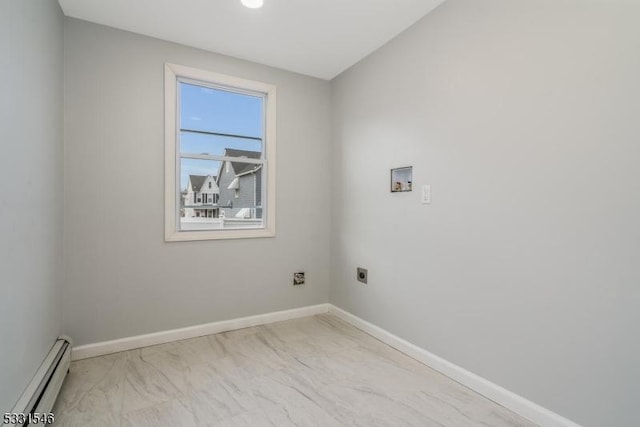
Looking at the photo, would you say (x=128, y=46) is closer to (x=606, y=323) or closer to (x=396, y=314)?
(x=396, y=314)

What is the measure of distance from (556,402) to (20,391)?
2614 mm

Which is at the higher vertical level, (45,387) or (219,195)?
(219,195)

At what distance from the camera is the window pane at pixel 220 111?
2660 mm

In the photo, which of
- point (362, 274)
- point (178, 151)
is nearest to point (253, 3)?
point (178, 151)

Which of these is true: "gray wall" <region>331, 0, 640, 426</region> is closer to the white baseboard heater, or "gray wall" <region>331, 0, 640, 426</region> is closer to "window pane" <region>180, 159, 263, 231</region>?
"window pane" <region>180, 159, 263, 231</region>

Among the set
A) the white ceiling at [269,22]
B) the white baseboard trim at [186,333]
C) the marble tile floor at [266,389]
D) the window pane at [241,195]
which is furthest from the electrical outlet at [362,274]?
the white ceiling at [269,22]

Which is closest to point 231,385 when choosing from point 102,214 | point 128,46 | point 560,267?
point 102,214

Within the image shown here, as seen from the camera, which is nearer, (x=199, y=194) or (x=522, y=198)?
(x=522, y=198)

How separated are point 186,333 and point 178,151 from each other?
156cm

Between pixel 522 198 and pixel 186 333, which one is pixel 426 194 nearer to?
pixel 522 198

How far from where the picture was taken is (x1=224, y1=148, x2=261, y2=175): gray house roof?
2842 millimetres

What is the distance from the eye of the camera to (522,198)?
5.40ft

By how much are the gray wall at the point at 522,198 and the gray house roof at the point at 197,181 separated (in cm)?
163

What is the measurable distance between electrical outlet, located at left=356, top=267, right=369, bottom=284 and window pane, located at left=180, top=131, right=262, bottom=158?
1.49 meters
